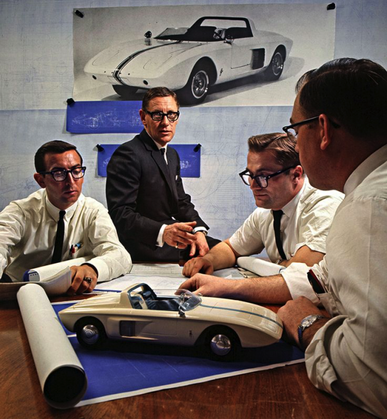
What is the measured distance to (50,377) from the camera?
2.13 feet

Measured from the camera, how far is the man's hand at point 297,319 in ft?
3.02

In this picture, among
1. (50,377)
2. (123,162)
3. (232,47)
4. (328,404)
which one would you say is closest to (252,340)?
(328,404)

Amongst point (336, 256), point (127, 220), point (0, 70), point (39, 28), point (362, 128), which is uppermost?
point (39, 28)

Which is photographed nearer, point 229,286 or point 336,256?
point 336,256

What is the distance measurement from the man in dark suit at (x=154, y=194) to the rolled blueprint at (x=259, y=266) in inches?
15.1

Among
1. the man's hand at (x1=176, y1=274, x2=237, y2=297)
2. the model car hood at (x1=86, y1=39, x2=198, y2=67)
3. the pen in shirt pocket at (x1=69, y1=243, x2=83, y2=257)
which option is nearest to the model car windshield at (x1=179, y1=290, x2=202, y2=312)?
the man's hand at (x1=176, y1=274, x2=237, y2=297)

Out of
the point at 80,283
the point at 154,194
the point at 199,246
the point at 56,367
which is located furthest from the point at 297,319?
the point at 154,194

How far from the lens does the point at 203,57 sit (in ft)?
9.48

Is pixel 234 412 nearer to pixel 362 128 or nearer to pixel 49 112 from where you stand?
pixel 362 128

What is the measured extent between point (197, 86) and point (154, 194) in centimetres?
84

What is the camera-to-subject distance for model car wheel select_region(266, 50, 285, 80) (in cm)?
288

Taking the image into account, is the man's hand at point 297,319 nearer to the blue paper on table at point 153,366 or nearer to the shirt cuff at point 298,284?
the blue paper on table at point 153,366

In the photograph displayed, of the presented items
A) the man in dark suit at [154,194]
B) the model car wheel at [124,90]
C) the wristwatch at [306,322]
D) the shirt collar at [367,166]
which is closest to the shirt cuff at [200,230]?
the man in dark suit at [154,194]

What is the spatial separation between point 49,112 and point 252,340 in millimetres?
2644
